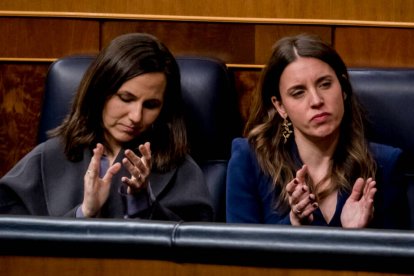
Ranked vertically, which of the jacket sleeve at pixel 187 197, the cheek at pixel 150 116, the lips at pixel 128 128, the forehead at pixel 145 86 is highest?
the forehead at pixel 145 86

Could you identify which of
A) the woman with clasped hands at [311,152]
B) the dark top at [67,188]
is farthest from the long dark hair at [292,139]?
the dark top at [67,188]

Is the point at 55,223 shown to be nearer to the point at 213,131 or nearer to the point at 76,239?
the point at 76,239

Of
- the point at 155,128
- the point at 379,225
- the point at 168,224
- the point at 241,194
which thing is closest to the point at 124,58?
the point at 155,128

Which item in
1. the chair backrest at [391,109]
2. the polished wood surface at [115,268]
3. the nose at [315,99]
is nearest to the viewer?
the polished wood surface at [115,268]

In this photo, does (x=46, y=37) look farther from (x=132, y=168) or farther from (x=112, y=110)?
(x=132, y=168)

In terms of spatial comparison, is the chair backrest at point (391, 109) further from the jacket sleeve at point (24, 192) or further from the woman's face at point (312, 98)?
the jacket sleeve at point (24, 192)

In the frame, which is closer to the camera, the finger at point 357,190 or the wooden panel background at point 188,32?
the finger at point 357,190

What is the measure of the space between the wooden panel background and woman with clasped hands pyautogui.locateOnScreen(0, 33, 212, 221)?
264 mm

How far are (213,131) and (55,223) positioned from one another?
61 cm

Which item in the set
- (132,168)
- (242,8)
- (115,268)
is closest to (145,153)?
(132,168)

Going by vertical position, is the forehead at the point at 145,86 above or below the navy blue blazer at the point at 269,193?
above

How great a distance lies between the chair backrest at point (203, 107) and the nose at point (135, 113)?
117 mm

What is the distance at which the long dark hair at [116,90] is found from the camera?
1135 millimetres

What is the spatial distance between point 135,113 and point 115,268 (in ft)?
1.66
